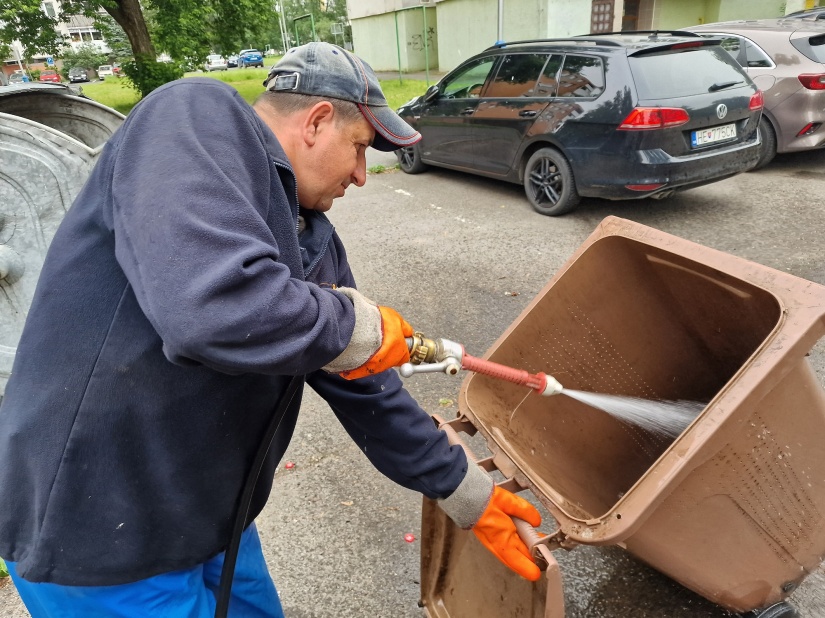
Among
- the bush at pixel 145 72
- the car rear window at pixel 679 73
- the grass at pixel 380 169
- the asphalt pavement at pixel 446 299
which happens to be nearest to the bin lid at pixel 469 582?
the asphalt pavement at pixel 446 299

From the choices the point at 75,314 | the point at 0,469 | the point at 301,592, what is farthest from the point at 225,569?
the point at 301,592

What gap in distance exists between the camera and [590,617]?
213cm

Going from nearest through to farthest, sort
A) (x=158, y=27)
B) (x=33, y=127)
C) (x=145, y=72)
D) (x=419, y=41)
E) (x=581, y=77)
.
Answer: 1. (x=33, y=127)
2. (x=581, y=77)
3. (x=145, y=72)
4. (x=158, y=27)
5. (x=419, y=41)

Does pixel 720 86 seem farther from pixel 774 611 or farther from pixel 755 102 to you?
pixel 774 611

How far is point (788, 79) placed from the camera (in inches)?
252

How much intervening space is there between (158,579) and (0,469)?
394 millimetres

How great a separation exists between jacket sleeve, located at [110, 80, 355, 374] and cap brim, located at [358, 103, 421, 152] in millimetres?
338

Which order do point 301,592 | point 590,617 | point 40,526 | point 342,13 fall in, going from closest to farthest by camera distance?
point 40,526
point 590,617
point 301,592
point 342,13

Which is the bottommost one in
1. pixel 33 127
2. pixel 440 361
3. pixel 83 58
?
pixel 83 58

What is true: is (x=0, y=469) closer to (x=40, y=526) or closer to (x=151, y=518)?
(x=40, y=526)

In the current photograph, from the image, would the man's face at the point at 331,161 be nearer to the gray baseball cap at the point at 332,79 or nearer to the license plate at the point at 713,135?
the gray baseball cap at the point at 332,79

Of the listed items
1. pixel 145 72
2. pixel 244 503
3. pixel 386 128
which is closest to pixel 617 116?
pixel 386 128

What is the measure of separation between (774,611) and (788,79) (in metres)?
6.29

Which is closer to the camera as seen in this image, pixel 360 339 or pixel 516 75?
pixel 360 339
